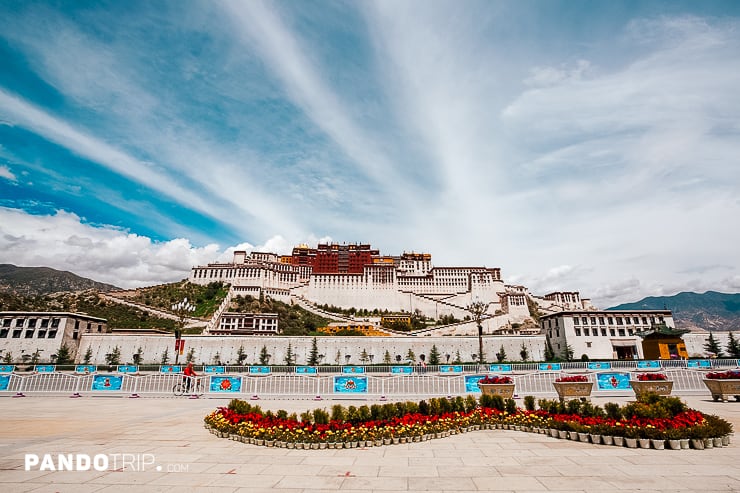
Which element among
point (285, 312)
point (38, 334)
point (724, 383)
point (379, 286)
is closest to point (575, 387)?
point (724, 383)

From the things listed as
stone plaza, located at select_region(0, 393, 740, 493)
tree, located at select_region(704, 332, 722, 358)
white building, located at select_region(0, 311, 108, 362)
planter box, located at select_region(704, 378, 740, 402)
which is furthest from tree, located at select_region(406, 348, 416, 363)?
white building, located at select_region(0, 311, 108, 362)

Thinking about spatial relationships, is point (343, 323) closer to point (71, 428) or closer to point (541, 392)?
point (541, 392)

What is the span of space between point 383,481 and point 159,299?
90690 millimetres

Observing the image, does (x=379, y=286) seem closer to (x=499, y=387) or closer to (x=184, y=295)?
(x=184, y=295)

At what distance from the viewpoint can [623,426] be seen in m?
8.95

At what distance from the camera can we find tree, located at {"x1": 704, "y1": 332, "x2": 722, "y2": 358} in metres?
52.8

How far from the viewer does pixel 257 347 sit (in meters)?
54.1

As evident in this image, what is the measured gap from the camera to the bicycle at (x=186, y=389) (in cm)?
2128

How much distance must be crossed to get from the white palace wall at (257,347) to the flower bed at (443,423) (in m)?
44.1

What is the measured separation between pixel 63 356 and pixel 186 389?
41.8m

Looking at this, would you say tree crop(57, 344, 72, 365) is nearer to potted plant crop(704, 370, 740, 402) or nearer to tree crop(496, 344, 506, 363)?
tree crop(496, 344, 506, 363)

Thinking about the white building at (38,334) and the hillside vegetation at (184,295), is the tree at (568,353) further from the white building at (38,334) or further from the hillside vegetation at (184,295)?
the white building at (38,334)

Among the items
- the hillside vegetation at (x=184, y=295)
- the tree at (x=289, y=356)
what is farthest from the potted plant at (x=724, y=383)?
the hillside vegetation at (x=184, y=295)

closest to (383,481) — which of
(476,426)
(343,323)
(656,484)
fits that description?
(656,484)
